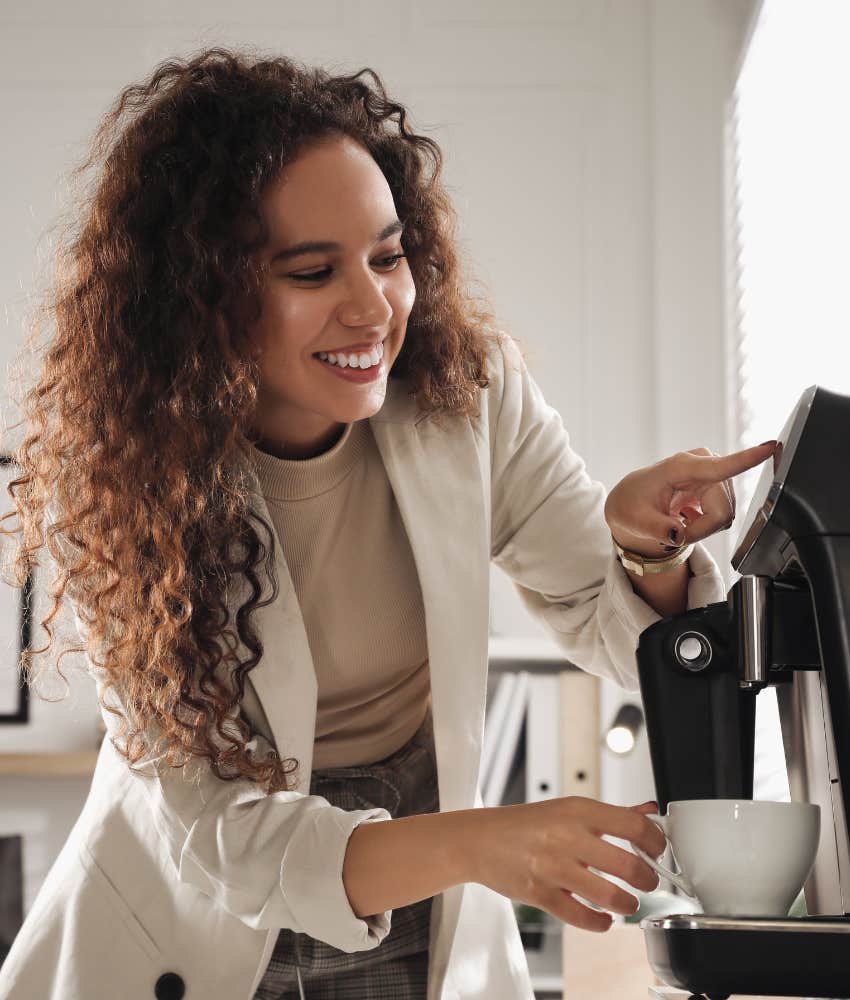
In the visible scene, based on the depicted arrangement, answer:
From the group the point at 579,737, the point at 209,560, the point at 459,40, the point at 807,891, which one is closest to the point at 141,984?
the point at 209,560

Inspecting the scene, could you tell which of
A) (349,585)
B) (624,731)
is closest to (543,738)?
(624,731)

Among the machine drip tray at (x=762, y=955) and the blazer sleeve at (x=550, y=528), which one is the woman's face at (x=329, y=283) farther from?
the machine drip tray at (x=762, y=955)

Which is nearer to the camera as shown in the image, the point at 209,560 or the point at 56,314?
the point at 209,560

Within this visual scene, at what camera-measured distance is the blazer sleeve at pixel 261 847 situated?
3.08 ft

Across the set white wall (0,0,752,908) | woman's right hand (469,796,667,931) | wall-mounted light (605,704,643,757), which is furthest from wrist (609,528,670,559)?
white wall (0,0,752,908)

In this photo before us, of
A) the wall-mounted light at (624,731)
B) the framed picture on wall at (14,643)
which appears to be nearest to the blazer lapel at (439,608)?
the wall-mounted light at (624,731)

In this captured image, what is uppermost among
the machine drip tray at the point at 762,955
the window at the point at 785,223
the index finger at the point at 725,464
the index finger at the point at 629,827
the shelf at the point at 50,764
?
the window at the point at 785,223

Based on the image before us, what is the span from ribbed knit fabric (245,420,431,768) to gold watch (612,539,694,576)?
302 mm

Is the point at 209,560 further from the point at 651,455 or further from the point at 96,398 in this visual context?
the point at 651,455

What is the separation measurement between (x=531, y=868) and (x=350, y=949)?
9.9 inches

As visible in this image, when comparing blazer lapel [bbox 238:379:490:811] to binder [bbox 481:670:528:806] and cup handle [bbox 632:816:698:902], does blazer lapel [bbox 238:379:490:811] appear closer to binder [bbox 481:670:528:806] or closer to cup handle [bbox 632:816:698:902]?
cup handle [bbox 632:816:698:902]

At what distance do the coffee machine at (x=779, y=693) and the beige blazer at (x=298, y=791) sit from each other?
0.86ft

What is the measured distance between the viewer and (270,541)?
117 centimetres

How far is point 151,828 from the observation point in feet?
3.86
